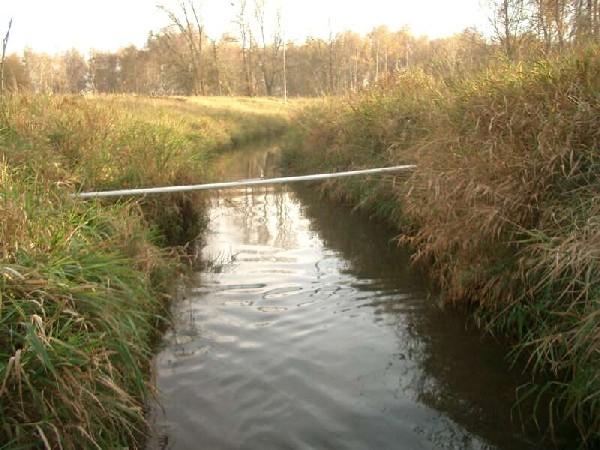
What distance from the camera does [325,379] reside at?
4.01 metres

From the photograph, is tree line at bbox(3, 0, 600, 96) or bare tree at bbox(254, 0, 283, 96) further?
bare tree at bbox(254, 0, 283, 96)

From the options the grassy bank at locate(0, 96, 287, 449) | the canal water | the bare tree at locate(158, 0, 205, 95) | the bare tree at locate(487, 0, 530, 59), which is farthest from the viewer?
the bare tree at locate(158, 0, 205, 95)

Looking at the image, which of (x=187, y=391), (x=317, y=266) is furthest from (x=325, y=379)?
(x=317, y=266)

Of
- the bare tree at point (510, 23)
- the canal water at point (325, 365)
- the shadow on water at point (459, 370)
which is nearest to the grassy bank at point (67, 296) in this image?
the canal water at point (325, 365)

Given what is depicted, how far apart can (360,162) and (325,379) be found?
235 inches

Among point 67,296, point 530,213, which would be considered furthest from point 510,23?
point 67,296

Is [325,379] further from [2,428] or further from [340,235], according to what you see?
[340,235]

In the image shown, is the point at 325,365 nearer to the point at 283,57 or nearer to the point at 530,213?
the point at 530,213

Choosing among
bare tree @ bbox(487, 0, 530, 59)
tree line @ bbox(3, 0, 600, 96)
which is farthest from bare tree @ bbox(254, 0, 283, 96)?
bare tree @ bbox(487, 0, 530, 59)

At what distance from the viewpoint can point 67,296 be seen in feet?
9.49

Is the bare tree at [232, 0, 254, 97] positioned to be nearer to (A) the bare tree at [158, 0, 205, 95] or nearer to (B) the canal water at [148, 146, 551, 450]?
(A) the bare tree at [158, 0, 205, 95]

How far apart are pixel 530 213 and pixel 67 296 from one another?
125 inches

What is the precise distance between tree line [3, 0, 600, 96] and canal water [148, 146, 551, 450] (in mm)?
2943

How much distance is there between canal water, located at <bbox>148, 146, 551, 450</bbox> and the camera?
133 inches
